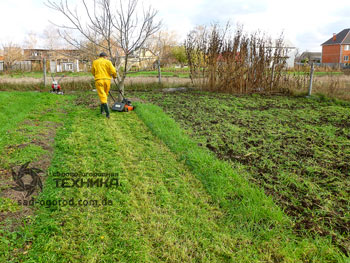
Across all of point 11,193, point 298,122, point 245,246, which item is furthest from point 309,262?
point 298,122

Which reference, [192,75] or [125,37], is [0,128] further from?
[192,75]

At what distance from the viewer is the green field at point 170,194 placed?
2.19 metres

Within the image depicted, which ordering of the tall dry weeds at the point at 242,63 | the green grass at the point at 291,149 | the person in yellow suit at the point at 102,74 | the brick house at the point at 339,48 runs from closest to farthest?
the green grass at the point at 291,149 → the person in yellow suit at the point at 102,74 → the tall dry weeds at the point at 242,63 → the brick house at the point at 339,48

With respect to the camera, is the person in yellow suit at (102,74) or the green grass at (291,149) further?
the person in yellow suit at (102,74)

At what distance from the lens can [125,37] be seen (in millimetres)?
8000

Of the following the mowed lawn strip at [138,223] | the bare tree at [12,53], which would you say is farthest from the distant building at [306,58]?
the bare tree at [12,53]

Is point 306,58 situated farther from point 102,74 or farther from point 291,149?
point 102,74

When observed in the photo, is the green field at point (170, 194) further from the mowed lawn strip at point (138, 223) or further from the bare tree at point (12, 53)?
the bare tree at point (12, 53)

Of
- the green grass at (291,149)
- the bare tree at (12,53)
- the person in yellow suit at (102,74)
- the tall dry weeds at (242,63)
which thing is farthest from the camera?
the bare tree at (12,53)

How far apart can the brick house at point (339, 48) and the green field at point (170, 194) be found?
56.5 meters

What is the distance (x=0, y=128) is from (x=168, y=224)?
500 cm

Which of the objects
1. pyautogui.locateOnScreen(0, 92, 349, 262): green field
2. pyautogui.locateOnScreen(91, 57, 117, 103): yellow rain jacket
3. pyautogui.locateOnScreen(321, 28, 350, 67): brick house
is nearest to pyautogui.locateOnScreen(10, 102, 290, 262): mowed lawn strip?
pyautogui.locateOnScreen(0, 92, 349, 262): green field

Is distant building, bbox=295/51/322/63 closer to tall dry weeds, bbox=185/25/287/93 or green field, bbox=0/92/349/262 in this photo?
tall dry weeds, bbox=185/25/287/93

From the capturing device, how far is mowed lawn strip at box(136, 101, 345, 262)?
7.14 ft
